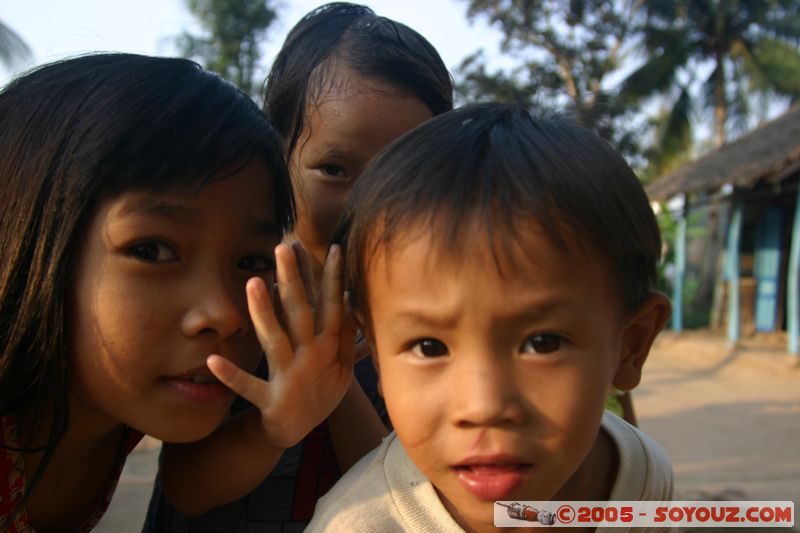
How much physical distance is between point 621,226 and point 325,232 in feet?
2.61

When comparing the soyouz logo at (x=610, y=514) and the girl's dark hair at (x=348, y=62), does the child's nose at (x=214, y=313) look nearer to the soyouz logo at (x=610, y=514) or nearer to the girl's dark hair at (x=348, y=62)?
the soyouz logo at (x=610, y=514)

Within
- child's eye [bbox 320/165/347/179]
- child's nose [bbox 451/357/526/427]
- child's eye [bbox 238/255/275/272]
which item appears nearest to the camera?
child's nose [bbox 451/357/526/427]

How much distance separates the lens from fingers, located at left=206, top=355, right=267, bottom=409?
1099 mm

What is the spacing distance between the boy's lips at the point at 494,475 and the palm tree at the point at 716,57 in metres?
19.5

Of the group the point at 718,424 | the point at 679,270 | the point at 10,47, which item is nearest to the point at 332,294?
the point at 718,424

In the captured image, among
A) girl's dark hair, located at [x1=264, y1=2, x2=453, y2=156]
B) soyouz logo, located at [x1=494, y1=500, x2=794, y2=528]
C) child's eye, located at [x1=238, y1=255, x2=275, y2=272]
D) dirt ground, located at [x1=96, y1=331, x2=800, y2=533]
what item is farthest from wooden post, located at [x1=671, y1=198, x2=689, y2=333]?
child's eye, located at [x1=238, y1=255, x2=275, y2=272]

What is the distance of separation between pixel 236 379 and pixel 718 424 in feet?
23.0

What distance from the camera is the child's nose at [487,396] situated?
3.16ft

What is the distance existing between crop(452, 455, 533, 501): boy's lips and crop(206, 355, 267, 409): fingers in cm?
38

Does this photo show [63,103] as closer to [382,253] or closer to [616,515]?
[382,253]

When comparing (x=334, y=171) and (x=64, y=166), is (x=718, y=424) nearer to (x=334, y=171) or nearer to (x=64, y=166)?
(x=334, y=171)

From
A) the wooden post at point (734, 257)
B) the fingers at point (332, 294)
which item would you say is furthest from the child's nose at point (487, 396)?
the wooden post at point (734, 257)

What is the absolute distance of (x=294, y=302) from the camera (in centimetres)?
116

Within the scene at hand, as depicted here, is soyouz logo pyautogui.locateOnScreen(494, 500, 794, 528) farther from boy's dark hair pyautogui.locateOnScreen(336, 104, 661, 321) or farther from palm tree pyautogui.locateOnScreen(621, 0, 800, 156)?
palm tree pyautogui.locateOnScreen(621, 0, 800, 156)
